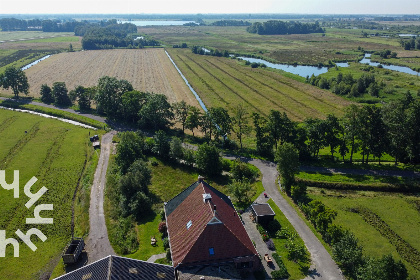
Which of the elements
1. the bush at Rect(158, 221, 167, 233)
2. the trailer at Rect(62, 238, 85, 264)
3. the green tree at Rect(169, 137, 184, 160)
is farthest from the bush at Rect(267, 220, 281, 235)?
the green tree at Rect(169, 137, 184, 160)

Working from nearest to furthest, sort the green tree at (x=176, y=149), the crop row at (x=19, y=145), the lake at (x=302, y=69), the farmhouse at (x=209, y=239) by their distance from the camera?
the farmhouse at (x=209, y=239), the green tree at (x=176, y=149), the crop row at (x=19, y=145), the lake at (x=302, y=69)

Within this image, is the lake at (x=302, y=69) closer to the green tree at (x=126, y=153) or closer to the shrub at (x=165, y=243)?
the green tree at (x=126, y=153)

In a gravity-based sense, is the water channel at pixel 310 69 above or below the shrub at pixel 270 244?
above

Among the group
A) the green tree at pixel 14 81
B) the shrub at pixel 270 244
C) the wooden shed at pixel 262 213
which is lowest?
the shrub at pixel 270 244

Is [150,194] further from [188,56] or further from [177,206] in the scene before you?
[188,56]

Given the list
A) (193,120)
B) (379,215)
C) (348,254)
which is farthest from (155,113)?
(348,254)

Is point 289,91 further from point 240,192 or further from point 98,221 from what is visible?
point 98,221

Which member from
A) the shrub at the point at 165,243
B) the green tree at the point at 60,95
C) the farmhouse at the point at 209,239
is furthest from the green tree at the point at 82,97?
the farmhouse at the point at 209,239

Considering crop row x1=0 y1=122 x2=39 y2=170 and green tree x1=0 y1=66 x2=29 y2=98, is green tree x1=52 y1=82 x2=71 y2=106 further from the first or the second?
crop row x1=0 y1=122 x2=39 y2=170

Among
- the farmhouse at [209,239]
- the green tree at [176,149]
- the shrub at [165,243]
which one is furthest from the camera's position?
the green tree at [176,149]
